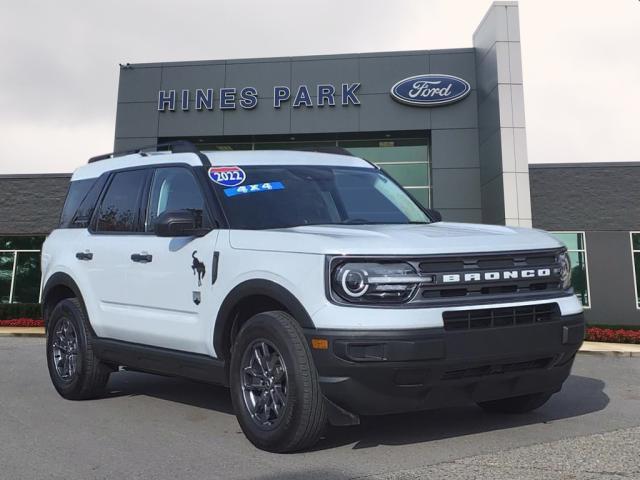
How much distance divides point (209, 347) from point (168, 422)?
0.99 metres

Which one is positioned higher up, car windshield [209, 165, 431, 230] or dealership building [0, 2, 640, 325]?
dealership building [0, 2, 640, 325]

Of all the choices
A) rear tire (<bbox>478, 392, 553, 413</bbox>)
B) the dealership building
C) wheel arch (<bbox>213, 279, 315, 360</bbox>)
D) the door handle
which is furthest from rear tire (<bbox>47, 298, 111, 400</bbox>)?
the dealership building

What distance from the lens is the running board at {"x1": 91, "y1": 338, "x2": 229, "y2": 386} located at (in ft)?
15.3

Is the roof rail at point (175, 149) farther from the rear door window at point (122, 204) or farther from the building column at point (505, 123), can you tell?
the building column at point (505, 123)

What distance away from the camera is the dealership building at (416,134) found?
806 inches

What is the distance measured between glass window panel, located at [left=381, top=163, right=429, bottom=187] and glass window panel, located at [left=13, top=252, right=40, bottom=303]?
44.0ft

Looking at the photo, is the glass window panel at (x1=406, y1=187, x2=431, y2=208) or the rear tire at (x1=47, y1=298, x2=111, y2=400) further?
the glass window panel at (x1=406, y1=187, x2=431, y2=208)

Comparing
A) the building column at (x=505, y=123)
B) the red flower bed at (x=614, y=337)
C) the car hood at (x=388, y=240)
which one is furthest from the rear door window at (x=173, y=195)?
the building column at (x=505, y=123)

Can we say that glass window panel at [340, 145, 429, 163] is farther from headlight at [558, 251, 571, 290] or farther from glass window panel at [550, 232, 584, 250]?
headlight at [558, 251, 571, 290]

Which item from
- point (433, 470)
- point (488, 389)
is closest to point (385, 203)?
point (488, 389)

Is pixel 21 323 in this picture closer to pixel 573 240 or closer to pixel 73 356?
pixel 73 356

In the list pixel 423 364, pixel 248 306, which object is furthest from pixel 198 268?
pixel 423 364

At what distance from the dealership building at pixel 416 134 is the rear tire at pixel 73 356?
15684mm

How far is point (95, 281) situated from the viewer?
19.2 ft
